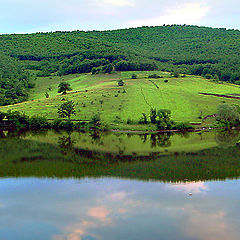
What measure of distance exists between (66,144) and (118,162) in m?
20.0

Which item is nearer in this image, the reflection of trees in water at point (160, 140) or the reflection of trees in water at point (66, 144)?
the reflection of trees in water at point (66, 144)

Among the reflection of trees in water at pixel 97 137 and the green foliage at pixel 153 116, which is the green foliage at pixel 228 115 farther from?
the reflection of trees in water at pixel 97 137

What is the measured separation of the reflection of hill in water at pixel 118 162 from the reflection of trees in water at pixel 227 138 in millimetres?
201

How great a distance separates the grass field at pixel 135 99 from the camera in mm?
96250

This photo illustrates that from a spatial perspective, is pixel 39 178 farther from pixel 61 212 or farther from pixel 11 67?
pixel 11 67

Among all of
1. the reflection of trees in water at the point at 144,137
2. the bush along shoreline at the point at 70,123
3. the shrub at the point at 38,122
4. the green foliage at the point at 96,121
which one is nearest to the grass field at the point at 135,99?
the green foliage at the point at 96,121

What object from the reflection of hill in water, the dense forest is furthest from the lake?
the dense forest

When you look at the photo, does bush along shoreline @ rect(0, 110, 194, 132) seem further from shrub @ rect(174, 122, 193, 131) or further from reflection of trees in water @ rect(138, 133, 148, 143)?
reflection of trees in water @ rect(138, 133, 148, 143)

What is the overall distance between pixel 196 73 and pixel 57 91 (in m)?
59.8

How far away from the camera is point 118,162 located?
57.2m

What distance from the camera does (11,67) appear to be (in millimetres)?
164750

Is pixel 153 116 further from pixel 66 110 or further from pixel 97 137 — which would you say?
pixel 66 110

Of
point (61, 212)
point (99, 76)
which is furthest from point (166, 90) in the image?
point (61, 212)

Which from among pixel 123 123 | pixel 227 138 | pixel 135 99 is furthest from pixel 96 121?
pixel 227 138
